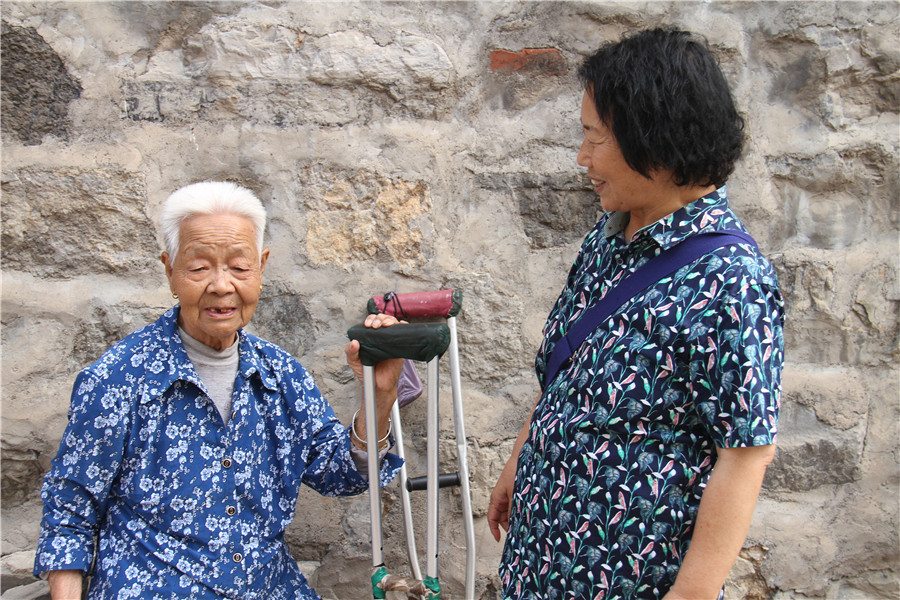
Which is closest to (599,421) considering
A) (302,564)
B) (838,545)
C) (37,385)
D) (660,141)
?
(660,141)

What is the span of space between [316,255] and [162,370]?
584 mm

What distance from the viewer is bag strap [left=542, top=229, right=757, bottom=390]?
1303 millimetres

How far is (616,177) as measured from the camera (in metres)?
1.39

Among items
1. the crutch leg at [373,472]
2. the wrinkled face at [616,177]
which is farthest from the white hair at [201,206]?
the wrinkled face at [616,177]

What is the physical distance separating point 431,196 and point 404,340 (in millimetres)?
630

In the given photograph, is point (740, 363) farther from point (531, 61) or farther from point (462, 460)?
point (531, 61)

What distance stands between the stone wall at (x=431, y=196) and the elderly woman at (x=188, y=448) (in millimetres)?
387

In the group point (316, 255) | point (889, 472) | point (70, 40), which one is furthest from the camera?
point (889, 472)

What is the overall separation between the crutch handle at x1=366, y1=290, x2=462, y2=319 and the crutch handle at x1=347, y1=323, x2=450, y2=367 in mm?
308

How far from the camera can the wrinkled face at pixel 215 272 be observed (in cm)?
157

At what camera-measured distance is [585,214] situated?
2.11 metres

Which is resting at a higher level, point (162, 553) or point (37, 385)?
point (37, 385)

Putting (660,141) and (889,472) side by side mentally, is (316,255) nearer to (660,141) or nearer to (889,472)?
(660,141)

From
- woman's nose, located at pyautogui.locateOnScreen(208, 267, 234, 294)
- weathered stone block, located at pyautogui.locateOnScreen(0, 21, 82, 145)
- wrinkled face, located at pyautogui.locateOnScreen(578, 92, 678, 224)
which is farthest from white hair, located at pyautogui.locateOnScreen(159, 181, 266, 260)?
wrinkled face, located at pyautogui.locateOnScreen(578, 92, 678, 224)
